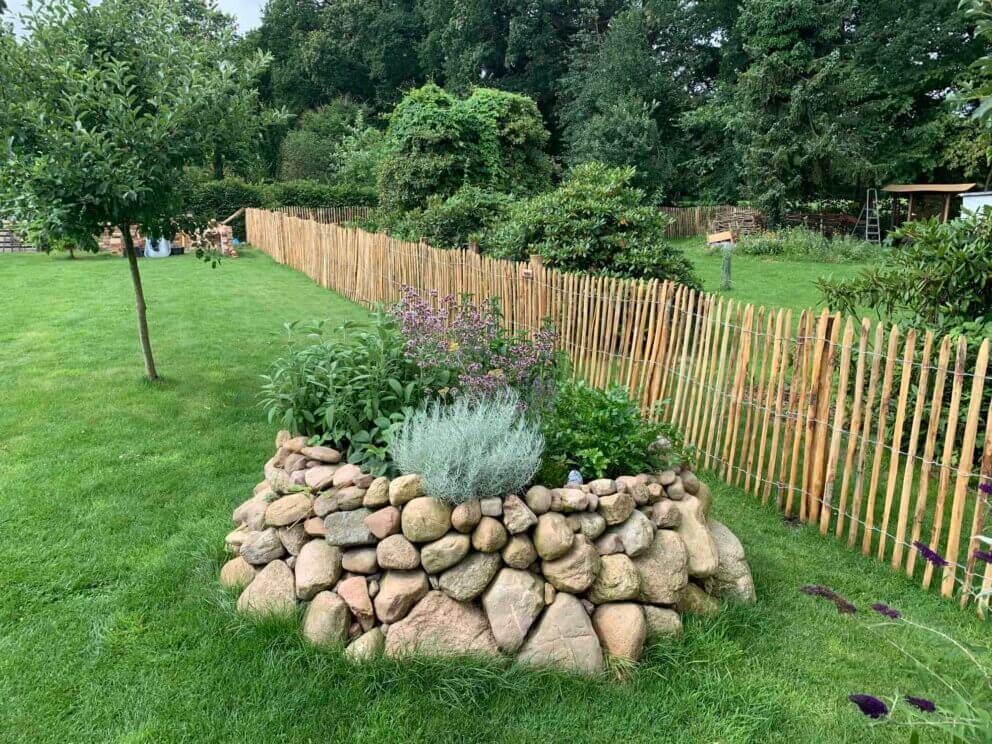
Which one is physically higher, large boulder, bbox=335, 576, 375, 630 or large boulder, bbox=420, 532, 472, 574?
large boulder, bbox=420, 532, 472, 574

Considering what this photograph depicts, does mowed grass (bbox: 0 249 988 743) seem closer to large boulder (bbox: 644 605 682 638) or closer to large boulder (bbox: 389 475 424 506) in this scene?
large boulder (bbox: 644 605 682 638)

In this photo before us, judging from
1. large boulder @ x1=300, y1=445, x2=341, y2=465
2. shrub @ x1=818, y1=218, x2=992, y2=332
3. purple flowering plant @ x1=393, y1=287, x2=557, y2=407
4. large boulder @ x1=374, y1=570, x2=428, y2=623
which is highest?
shrub @ x1=818, y1=218, x2=992, y2=332

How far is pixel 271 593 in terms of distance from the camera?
3.42 m

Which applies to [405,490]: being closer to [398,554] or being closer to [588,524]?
[398,554]

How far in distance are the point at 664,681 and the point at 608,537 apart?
685 millimetres

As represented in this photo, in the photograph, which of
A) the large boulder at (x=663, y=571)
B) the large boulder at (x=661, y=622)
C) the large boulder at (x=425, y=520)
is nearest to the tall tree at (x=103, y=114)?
the large boulder at (x=425, y=520)

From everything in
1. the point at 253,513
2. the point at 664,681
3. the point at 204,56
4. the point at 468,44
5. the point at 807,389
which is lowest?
the point at 664,681

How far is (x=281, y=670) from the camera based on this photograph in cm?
306

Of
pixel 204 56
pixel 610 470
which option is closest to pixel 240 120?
pixel 204 56

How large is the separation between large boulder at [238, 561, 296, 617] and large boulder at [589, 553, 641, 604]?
147 cm

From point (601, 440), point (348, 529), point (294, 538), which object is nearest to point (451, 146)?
point (601, 440)

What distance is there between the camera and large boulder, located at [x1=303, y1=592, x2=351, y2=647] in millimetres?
3203

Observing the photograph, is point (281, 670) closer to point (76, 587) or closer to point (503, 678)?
point (503, 678)

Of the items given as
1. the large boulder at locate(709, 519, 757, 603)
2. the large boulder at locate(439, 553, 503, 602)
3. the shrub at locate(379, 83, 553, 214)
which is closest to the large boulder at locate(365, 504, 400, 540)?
the large boulder at locate(439, 553, 503, 602)
